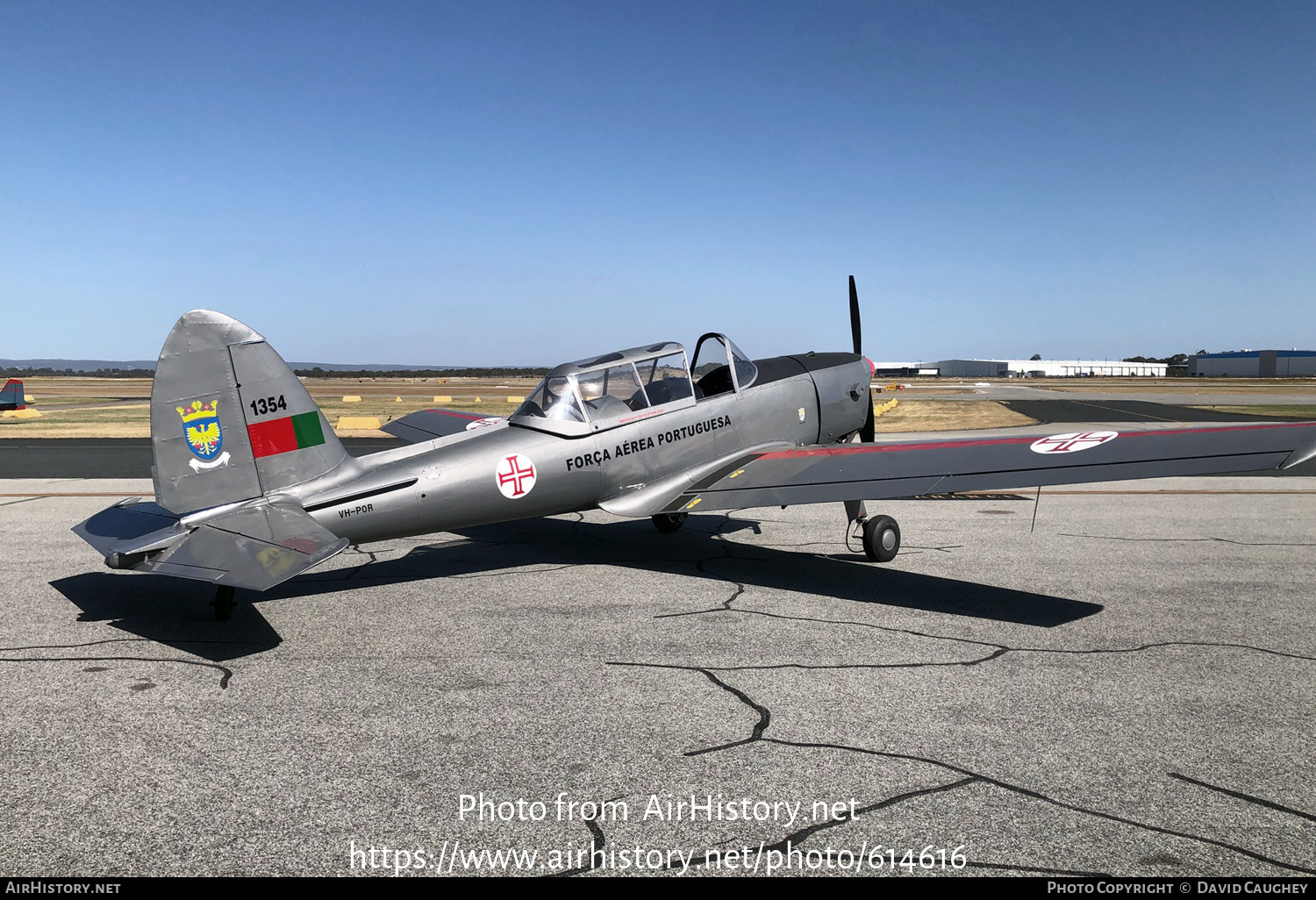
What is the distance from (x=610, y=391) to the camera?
970 cm

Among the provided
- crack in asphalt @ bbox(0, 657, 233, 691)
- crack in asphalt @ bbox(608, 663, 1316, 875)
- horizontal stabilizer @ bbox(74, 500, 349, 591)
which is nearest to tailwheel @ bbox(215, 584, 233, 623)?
horizontal stabilizer @ bbox(74, 500, 349, 591)

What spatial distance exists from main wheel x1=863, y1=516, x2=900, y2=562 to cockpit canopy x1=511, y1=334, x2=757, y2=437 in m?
2.38

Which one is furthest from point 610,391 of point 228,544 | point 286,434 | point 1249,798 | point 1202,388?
point 1202,388

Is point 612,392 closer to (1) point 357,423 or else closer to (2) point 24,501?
(2) point 24,501

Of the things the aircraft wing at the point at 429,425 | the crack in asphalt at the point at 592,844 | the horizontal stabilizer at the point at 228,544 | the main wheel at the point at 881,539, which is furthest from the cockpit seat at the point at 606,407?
the crack in asphalt at the point at 592,844

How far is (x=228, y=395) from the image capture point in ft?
24.1

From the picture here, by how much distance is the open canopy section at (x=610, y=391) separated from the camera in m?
9.34

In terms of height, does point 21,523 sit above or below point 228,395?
below

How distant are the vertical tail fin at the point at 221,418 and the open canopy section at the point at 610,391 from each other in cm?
240

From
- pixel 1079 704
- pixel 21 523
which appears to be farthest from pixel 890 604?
pixel 21 523

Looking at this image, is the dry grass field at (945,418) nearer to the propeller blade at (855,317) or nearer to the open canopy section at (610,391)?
the propeller blade at (855,317)

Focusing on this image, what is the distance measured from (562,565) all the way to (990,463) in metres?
4.79

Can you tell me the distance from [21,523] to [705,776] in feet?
39.9
